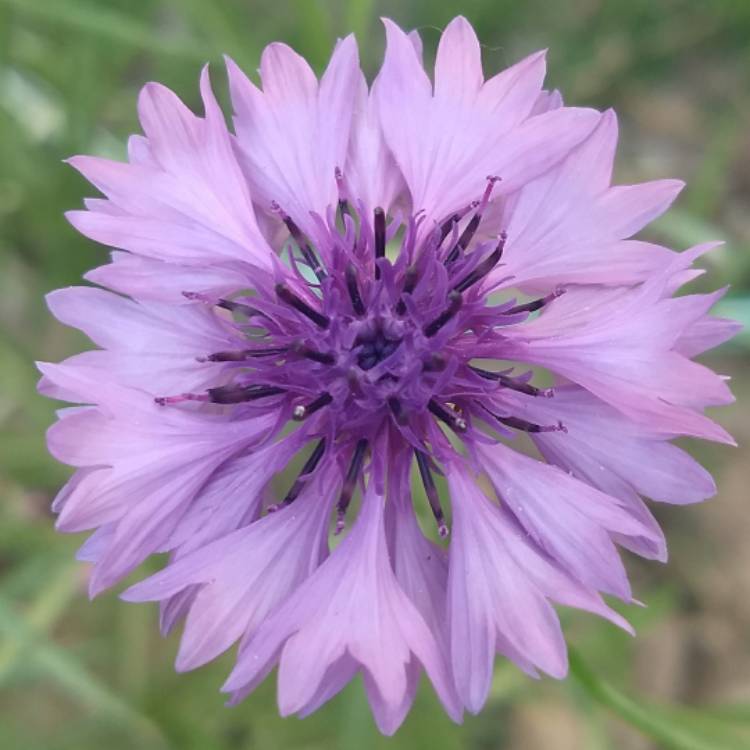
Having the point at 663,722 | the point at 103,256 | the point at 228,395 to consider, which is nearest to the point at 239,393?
the point at 228,395

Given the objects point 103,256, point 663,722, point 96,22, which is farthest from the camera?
point 103,256

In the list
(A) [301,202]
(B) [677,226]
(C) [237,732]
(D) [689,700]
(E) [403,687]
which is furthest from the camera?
(D) [689,700]

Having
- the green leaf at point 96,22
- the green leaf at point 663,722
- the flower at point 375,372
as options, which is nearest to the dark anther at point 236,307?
the flower at point 375,372

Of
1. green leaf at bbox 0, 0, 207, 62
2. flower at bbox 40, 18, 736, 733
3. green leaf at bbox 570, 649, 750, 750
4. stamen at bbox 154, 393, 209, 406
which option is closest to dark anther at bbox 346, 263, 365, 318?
flower at bbox 40, 18, 736, 733

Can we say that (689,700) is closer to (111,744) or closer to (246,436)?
(111,744)

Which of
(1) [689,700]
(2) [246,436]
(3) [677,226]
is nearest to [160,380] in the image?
(2) [246,436]

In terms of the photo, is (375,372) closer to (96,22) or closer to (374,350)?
(374,350)
